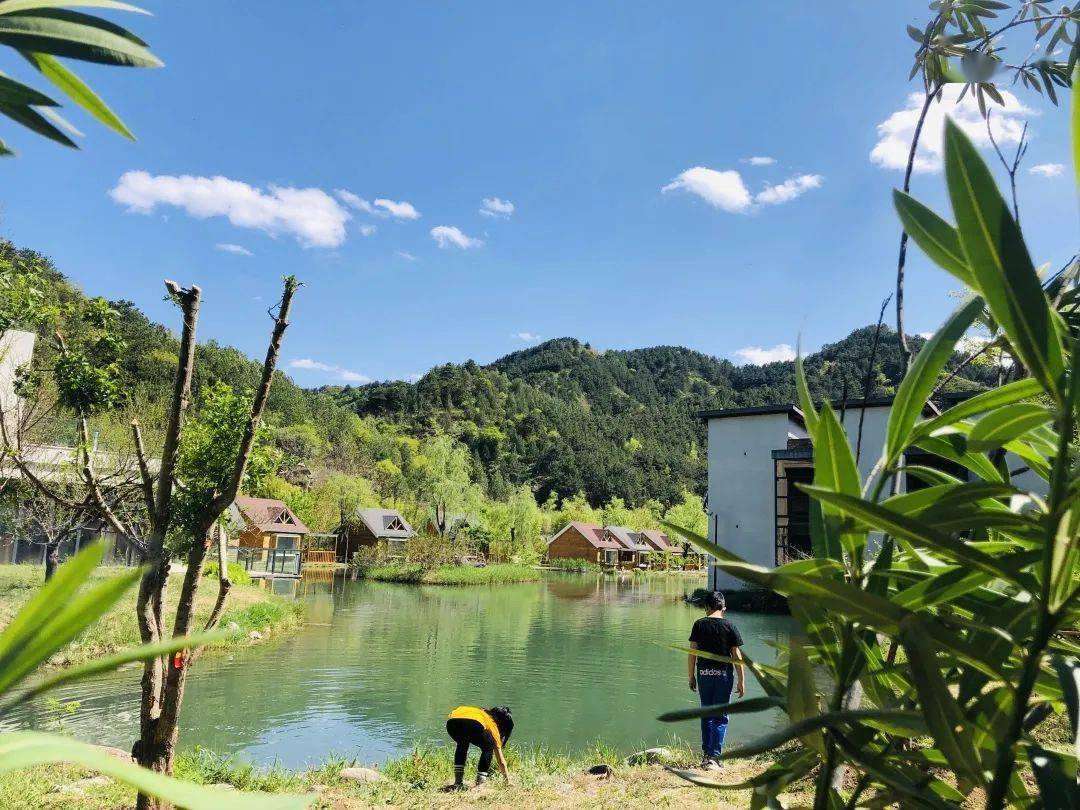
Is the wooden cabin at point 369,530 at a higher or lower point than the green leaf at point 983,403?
lower

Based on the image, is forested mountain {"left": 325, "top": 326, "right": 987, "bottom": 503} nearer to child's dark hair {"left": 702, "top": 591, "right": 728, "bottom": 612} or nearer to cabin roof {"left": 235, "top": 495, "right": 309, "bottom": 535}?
cabin roof {"left": 235, "top": 495, "right": 309, "bottom": 535}

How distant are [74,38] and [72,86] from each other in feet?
0.30

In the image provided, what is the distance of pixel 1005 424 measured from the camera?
634 millimetres

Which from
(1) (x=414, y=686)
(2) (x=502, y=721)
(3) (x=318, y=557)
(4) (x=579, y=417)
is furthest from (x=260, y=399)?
(4) (x=579, y=417)

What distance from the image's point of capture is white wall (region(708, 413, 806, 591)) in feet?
60.5

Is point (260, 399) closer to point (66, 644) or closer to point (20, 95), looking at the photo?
point (20, 95)

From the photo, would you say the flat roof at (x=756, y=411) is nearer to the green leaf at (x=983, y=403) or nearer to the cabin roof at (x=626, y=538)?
the green leaf at (x=983, y=403)

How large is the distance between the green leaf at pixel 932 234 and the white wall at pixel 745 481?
1842cm

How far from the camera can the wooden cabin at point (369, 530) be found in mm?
33281

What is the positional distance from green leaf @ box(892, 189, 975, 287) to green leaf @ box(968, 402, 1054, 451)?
0.13m

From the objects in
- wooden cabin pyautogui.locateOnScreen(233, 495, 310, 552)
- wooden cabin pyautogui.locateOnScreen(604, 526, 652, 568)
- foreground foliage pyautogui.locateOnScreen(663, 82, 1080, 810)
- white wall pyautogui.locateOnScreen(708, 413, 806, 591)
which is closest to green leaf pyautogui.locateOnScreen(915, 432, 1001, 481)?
foreground foliage pyautogui.locateOnScreen(663, 82, 1080, 810)

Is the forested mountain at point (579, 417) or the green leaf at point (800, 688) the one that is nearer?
the green leaf at point (800, 688)

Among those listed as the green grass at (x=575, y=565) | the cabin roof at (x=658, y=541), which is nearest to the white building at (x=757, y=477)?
the green grass at (x=575, y=565)

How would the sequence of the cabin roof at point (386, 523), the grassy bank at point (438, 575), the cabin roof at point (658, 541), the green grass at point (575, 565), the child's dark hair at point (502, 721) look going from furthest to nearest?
the cabin roof at point (658, 541), the green grass at point (575, 565), the cabin roof at point (386, 523), the grassy bank at point (438, 575), the child's dark hair at point (502, 721)
